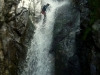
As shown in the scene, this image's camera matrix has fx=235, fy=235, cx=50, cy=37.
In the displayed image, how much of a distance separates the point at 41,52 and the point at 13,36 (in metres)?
2.09

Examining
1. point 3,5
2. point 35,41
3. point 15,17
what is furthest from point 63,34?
point 3,5

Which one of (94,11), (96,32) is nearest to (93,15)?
(94,11)

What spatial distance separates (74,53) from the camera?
Result: 13.6m

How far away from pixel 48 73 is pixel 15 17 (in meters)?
4.14

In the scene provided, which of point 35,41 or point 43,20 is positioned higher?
point 43,20

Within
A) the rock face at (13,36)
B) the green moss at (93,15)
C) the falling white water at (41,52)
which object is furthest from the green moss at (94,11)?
the rock face at (13,36)

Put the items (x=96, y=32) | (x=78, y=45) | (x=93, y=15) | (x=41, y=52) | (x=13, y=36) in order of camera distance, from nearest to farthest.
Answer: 1. (x=96, y=32)
2. (x=93, y=15)
3. (x=78, y=45)
4. (x=13, y=36)
5. (x=41, y=52)

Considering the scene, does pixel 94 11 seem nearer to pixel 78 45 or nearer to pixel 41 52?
pixel 78 45

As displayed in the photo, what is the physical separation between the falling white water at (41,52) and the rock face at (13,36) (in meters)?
0.45

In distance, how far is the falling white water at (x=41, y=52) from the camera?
14708mm

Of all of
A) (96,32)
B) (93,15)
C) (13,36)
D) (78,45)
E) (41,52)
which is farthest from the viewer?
(41,52)

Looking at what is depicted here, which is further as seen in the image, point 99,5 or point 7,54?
point 7,54

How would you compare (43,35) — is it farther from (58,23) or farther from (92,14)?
(92,14)

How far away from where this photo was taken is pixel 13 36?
14.7 metres
